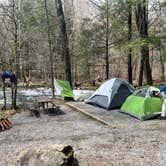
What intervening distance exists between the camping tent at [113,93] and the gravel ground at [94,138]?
A: 124cm

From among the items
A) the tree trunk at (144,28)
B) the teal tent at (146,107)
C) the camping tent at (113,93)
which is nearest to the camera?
the teal tent at (146,107)

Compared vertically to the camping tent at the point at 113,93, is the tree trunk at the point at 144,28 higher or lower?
higher

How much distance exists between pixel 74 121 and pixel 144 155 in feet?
11.4

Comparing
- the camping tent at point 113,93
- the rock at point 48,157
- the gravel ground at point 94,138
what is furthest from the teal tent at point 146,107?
the rock at point 48,157

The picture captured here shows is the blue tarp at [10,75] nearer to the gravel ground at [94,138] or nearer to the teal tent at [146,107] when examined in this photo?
the gravel ground at [94,138]

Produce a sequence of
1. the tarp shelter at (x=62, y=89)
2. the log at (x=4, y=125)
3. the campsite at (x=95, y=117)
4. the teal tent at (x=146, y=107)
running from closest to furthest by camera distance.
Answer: the campsite at (x=95, y=117) → the log at (x=4, y=125) → the teal tent at (x=146, y=107) → the tarp shelter at (x=62, y=89)

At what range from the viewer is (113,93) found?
33.7 ft

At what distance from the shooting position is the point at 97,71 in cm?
2523

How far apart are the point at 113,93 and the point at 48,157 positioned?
606 centimetres

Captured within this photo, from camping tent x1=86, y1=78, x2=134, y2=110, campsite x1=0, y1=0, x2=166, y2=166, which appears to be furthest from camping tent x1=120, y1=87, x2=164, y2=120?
camping tent x1=86, y1=78, x2=134, y2=110

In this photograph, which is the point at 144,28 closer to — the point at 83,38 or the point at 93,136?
the point at 83,38

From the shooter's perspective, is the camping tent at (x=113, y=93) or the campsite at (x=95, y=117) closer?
the campsite at (x=95, y=117)

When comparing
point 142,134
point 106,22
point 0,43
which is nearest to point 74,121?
point 142,134

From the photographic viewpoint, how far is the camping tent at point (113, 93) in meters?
10.2
